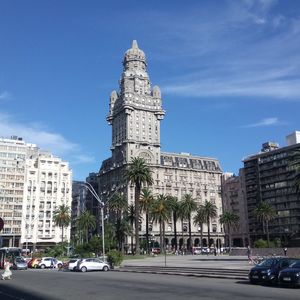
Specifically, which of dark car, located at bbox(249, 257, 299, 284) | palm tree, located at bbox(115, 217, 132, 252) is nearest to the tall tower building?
palm tree, located at bbox(115, 217, 132, 252)

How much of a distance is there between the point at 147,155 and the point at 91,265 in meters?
120

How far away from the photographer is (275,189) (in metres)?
142

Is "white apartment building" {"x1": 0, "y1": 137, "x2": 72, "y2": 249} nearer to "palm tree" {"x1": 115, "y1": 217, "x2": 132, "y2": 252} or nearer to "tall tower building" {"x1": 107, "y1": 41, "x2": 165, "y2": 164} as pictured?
"tall tower building" {"x1": 107, "y1": 41, "x2": 165, "y2": 164}

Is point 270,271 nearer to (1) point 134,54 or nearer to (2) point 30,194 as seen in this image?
(2) point 30,194

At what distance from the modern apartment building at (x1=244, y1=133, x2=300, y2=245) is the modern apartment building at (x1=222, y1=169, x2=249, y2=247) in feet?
28.1

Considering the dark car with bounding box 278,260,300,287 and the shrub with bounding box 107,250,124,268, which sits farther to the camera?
the shrub with bounding box 107,250,124,268

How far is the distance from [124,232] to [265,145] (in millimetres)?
90786

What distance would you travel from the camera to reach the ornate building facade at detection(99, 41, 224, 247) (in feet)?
534

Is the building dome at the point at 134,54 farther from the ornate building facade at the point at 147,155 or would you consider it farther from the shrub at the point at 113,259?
the shrub at the point at 113,259

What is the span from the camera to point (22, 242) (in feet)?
474

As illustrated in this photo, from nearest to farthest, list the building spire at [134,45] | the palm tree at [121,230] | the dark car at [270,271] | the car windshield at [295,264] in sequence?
the car windshield at [295,264] < the dark car at [270,271] < the palm tree at [121,230] < the building spire at [134,45]

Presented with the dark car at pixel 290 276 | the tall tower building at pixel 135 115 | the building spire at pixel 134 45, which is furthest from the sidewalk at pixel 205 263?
the building spire at pixel 134 45

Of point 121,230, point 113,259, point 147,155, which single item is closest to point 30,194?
Result: point 147,155

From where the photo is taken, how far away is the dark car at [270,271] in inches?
974
